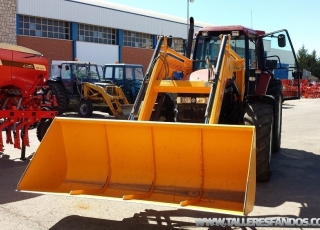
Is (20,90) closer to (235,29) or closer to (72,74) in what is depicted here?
(235,29)

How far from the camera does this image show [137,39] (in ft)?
105

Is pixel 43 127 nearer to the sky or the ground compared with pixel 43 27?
nearer to the ground

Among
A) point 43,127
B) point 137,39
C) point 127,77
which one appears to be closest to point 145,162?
point 43,127

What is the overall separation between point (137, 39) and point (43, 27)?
325 inches

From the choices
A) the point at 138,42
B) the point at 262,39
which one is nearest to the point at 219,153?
the point at 262,39

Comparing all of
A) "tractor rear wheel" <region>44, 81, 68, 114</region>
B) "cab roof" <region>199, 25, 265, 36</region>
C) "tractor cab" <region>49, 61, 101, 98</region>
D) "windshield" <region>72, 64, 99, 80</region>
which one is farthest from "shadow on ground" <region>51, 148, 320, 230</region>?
"windshield" <region>72, 64, 99, 80</region>

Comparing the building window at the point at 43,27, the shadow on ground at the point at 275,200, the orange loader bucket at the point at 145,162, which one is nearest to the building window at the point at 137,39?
the building window at the point at 43,27

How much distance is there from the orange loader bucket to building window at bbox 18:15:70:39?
69.0 feet

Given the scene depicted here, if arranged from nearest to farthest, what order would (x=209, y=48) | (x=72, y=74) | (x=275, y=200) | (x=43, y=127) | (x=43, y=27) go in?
1. (x=275, y=200)
2. (x=209, y=48)
3. (x=43, y=127)
4. (x=72, y=74)
5. (x=43, y=27)

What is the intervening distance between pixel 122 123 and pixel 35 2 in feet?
71.8

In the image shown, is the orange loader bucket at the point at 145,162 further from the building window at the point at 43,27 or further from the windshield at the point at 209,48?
the building window at the point at 43,27

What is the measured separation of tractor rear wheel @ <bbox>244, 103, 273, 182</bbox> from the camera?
6.00 metres

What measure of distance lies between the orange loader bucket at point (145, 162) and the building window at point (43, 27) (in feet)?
69.0

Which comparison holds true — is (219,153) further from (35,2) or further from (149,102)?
(35,2)
